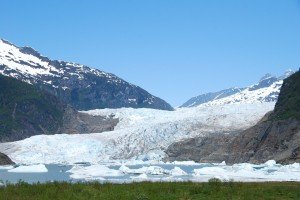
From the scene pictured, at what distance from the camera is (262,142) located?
3105 inches

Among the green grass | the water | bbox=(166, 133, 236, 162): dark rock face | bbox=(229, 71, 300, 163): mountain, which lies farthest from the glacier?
the green grass

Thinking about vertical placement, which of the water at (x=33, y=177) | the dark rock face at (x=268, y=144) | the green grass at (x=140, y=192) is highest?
the dark rock face at (x=268, y=144)

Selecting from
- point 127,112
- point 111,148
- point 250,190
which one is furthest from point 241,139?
point 250,190

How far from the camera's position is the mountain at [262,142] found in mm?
73250

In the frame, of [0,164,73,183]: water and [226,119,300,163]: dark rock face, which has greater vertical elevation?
[226,119,300,163]: dark rock face

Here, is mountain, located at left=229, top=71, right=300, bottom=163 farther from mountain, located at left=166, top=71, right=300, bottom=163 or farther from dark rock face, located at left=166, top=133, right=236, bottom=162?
dark rock face, located at left=166, top=133, right=236, bottom=162

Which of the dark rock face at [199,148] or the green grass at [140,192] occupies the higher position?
the dark rock face at [199,148]

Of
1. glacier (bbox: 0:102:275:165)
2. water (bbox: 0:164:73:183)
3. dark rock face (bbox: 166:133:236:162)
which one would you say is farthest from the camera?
glacier (bbox: 0:102:275:165)

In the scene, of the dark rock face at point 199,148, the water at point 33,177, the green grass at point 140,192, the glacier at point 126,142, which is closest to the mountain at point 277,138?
the dark rock face at point 199,148

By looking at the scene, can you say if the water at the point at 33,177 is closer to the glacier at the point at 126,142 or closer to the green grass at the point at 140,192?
the green grass at the point at 140,192

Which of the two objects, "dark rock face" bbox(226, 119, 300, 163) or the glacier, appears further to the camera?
the glacier

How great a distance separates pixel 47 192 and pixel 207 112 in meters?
95.8

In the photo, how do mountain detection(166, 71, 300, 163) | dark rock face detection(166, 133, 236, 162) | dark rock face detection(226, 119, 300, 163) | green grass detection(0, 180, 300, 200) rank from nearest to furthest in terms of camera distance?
green grass detection(0, 180, 300, 200) → dark rock face detection(226, 119, 300, 163) → mountain detection(166, 71, 300, 163) → dark rock face detection(166, 133, 236, 162)

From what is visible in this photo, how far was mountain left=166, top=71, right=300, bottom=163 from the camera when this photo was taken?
7325 cm
